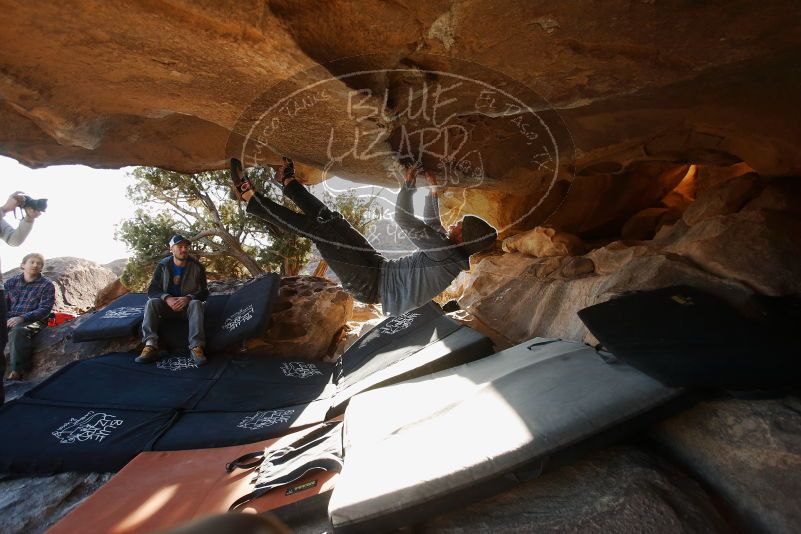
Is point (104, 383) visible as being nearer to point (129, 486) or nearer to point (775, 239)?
point (129, 486)

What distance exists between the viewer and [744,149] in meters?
3.22

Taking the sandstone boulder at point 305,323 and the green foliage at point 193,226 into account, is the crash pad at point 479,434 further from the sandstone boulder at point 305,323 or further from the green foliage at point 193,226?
the green foliage at point 193,226

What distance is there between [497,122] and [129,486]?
4.00 metres

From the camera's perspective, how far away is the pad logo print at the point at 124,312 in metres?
4.55

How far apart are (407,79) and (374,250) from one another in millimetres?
1518

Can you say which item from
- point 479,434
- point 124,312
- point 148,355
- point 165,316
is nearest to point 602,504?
point 479,434

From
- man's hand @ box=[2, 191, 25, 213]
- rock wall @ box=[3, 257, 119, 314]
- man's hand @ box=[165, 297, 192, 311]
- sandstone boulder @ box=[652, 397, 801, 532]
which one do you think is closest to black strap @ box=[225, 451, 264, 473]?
sandstone boulder @ box=[652, 397, 801, 532]

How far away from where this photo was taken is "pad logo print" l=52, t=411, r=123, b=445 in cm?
262

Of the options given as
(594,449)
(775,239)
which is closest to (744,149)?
(775,239)

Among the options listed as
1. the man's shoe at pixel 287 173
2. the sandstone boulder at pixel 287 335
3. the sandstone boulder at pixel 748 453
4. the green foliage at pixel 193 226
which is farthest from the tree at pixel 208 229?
the sandstone boulder at pixel 748 453

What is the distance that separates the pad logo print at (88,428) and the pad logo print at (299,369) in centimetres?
159

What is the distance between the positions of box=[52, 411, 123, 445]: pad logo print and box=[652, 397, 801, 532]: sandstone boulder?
382 cm

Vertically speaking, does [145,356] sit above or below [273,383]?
Answer: above

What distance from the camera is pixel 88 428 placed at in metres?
2.74
